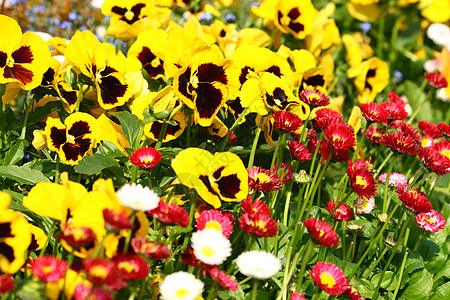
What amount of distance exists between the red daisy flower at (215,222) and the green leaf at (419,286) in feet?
2.16

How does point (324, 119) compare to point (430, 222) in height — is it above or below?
above

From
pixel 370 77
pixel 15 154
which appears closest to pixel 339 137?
pixel 15 154

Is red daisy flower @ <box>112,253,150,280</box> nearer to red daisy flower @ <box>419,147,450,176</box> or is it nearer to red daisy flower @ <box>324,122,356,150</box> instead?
red daisy flower @ <box>324,122,356,150</box>

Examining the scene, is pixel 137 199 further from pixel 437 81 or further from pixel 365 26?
pixel 365 26

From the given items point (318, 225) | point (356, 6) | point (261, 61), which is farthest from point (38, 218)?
point (356, 6)

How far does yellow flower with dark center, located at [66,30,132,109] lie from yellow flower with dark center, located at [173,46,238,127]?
253 millimetres

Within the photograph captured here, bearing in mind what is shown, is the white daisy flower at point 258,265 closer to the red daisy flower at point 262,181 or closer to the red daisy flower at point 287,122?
the red daisy flower at point 262,181

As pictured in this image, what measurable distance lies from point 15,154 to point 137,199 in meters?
0.72

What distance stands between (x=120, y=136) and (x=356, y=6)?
2.47 metres

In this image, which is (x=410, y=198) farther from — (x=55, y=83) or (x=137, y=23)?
(x=137, y=23)

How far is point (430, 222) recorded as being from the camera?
1398 mm

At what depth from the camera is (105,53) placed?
4.81 ft

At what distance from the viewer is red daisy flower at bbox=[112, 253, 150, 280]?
850 millimetres

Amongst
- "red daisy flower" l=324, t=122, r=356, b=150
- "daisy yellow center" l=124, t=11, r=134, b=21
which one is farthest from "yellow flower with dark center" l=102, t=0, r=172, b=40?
"red daisy flower" l=324, t=122, r=356, b=150
